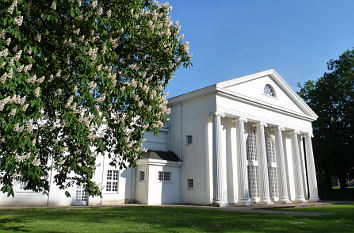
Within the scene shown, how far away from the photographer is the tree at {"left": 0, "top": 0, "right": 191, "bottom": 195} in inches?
229

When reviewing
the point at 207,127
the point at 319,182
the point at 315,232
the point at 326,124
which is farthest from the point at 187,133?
the point at 319,182

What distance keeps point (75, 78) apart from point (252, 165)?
21450 mm

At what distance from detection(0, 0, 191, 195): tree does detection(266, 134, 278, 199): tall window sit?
70.2 ft

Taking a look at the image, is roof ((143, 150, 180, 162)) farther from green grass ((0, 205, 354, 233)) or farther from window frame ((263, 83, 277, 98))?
window frame ((263, 83, 277, 98))

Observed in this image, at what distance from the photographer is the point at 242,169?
23531 millimetres

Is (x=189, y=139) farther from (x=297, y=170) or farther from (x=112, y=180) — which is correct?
(x=297, y=170)

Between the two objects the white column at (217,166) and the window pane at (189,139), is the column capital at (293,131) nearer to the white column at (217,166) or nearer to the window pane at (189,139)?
the white column at (217,166)

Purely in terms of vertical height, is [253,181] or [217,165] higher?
[217,165]

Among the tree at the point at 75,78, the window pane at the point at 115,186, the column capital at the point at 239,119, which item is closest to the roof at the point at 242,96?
the column capital at the point at 239,119

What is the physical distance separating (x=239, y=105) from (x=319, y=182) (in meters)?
28.0

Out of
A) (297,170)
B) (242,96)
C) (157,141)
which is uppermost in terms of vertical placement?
(242,96)

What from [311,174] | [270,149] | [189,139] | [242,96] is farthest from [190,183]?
[311,174]

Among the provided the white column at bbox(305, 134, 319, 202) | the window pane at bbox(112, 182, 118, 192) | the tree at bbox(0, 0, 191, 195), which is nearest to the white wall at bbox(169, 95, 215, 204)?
the window pane at bbox(112, 182, 118, 192)

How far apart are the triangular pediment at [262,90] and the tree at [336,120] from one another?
850 centimetres
